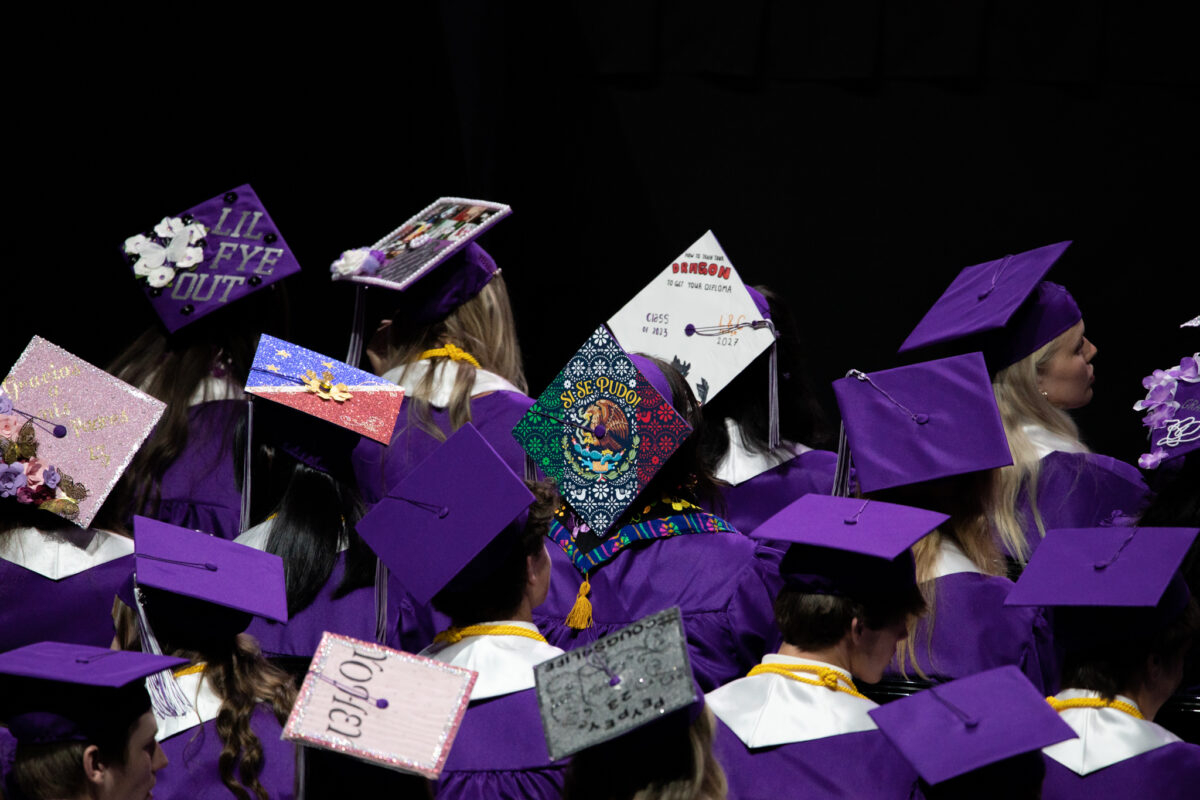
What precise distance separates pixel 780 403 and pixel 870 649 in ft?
5.96

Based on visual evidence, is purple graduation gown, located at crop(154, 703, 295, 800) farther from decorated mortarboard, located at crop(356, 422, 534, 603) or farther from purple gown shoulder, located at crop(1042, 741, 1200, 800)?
purple gown shoulder, located at crop(1042, 741, 1200, 800)

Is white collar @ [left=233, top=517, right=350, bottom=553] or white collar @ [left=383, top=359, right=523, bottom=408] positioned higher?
white collar @ [left=383, top=359, right=523, bottom=408]

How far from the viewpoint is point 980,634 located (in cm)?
276

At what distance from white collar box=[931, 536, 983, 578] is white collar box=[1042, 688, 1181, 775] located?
60 cm

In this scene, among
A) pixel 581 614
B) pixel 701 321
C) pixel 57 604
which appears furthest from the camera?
pixel 701 321

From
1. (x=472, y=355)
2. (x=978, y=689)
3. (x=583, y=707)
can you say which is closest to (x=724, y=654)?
(x=978, y=689)

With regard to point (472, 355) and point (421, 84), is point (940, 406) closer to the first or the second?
point (472, 355)

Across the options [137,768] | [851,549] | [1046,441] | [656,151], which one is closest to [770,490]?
[1046,441]

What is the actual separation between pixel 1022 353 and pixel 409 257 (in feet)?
6.53

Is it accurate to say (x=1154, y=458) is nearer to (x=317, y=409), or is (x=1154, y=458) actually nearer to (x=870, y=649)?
(x=870, y=649)

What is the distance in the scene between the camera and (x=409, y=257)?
13.5ft

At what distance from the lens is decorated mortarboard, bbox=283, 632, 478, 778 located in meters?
1.80

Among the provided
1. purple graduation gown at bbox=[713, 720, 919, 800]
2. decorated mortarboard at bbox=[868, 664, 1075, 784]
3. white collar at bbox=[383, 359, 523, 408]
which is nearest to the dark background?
white collar at bbox=[383, 359, 523, 408]

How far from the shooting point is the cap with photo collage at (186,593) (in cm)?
235
